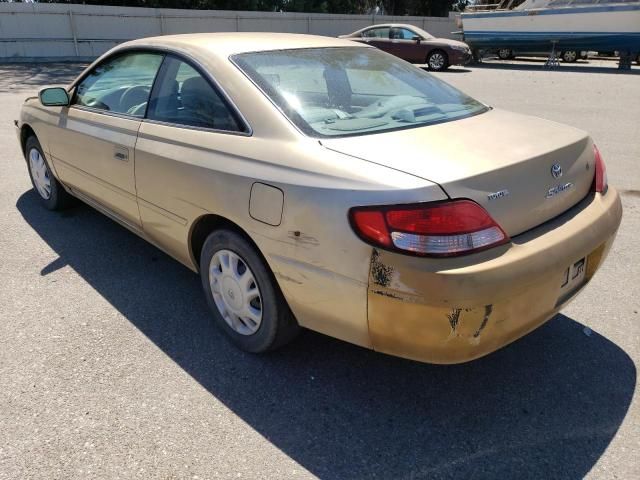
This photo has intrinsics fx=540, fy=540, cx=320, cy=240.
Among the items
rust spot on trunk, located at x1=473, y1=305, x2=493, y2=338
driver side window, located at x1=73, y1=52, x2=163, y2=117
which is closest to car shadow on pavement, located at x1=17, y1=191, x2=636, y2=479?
rust spot on trunk, located at x1=473, y1=305, x2=493, y2=338

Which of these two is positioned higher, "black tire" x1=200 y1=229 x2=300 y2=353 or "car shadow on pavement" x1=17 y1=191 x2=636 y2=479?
"black tire" x1=200 y1=229 x2=300 y2=353

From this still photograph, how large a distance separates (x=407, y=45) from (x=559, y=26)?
18.1ft

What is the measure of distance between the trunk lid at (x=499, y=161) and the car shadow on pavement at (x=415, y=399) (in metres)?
0.85

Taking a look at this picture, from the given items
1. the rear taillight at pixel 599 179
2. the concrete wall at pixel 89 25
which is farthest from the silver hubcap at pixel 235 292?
the concrete wall at pixel 89 25

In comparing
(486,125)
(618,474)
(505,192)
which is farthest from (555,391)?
(486,125)

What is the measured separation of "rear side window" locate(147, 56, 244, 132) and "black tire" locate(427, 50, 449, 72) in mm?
17415

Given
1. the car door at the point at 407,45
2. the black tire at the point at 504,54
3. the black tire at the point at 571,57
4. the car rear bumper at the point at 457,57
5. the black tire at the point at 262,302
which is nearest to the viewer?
the black tire at the point at 262,302

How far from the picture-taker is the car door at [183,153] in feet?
8.75

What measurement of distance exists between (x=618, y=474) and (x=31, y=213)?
4.88 m

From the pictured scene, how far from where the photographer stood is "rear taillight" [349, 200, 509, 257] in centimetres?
203

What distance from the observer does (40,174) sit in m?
4.89

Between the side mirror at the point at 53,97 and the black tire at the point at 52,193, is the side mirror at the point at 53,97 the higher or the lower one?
the higher one

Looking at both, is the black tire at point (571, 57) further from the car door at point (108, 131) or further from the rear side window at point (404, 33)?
the car door at point (108, 131)

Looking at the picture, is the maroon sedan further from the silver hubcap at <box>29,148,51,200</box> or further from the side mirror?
the side mirror
